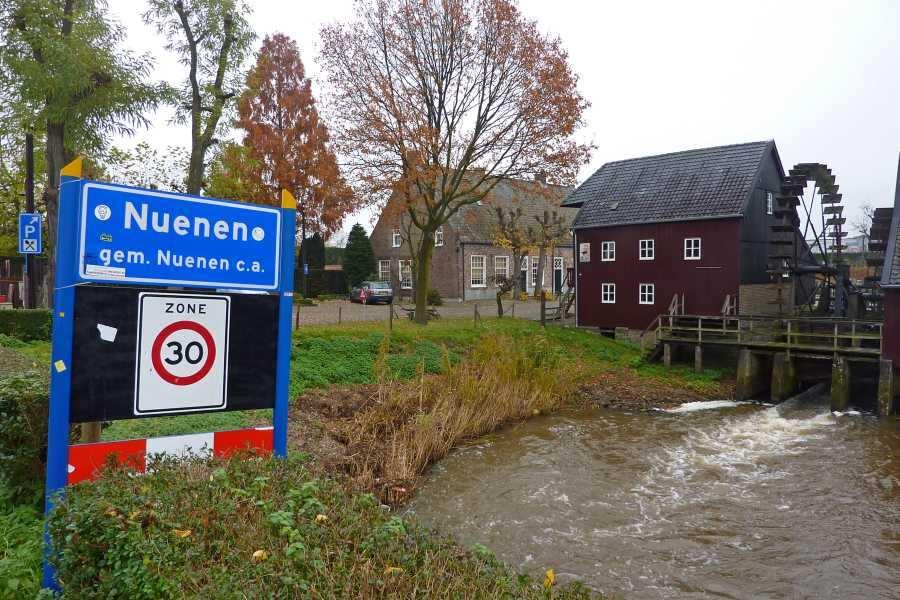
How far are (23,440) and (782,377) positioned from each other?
19.5m

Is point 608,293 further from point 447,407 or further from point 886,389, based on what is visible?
point 447,407

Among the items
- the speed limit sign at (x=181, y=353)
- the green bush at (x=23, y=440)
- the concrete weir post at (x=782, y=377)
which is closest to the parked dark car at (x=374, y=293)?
the concrete weir post at (x=782, y=377)

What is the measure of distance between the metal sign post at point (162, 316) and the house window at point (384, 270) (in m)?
42.0

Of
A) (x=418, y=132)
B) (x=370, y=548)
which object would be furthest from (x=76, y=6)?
(x=370, y=548)

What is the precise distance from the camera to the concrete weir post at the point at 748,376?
1953 cm

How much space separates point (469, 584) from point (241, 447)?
86.2 inches

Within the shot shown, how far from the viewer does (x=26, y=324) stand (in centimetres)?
1569

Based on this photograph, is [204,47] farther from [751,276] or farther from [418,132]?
[751,276]

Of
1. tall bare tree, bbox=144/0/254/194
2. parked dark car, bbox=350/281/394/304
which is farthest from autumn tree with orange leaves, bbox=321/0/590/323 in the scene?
parked dark car, bbox=350/281/394/304

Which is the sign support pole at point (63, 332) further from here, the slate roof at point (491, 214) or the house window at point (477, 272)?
the house window at point (477, 272)

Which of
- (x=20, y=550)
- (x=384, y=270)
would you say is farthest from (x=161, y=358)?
(x=384, y=270)

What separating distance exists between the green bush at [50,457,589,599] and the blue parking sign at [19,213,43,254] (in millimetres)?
11605

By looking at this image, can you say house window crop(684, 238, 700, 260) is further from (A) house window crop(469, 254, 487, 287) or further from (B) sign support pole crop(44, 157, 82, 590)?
(B) sign support pole crop(44, 157, 82, 590)

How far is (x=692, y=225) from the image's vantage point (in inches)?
957
